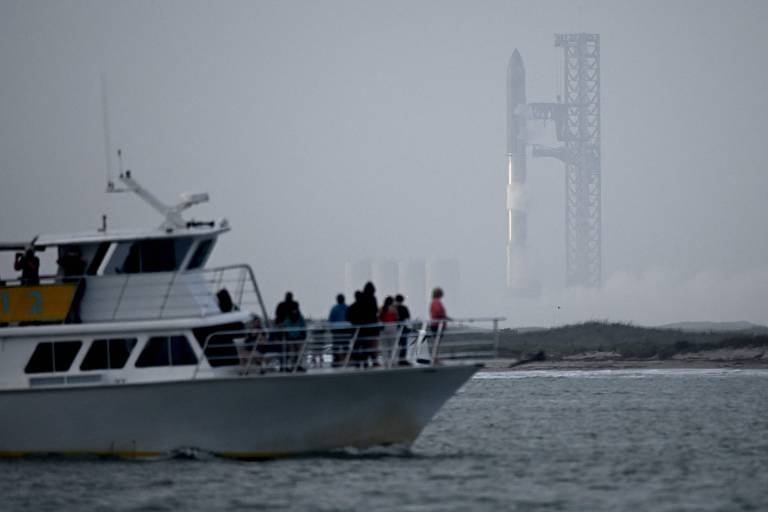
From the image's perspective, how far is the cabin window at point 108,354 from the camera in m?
41.9

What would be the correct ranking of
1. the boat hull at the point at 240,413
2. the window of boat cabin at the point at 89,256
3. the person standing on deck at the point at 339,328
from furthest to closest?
the window of boat cabin at the point at 89,256 < the person standing on deck at the point at 339,328 < the boat hull at the point at 240,413

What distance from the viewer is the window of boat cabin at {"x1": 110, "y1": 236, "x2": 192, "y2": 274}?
4262 centimetres

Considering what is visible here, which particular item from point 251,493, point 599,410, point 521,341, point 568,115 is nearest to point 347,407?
point 251,493

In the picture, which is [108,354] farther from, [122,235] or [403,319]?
[403,319]

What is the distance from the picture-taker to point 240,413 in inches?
1614

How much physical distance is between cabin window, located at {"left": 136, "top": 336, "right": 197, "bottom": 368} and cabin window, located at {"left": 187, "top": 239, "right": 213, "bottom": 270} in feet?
6.55

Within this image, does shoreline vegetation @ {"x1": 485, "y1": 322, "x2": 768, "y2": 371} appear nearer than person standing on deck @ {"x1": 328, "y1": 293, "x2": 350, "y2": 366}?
No

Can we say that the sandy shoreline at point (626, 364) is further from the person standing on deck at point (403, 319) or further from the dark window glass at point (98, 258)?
the dark window glass at point (98, 258)

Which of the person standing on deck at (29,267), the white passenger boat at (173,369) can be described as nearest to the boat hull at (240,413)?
the white passenger boat at (173,369)

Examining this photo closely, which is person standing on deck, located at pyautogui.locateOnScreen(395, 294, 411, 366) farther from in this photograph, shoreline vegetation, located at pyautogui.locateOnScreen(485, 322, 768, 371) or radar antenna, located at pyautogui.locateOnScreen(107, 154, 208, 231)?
shoreline vegetation, located at pyautogui.locateOnScreen(485, 322, 768, 371)

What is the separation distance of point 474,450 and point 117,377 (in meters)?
9.06

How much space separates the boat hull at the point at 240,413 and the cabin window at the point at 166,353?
927 mm

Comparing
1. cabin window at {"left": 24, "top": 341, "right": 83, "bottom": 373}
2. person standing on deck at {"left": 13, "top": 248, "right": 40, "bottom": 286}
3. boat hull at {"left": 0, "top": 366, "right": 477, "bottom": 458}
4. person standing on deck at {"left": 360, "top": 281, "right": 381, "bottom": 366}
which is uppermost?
person standing on deck at {"left": 13, "top": 248, "right": 40, "bottom": 286}

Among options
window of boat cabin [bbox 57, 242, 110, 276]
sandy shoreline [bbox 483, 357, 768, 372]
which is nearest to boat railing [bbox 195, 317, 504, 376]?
window of boat cabin [bbox 57, 242, 110, 276]
